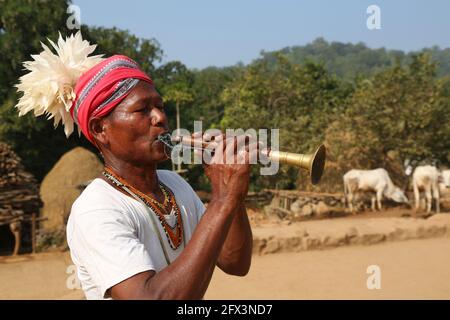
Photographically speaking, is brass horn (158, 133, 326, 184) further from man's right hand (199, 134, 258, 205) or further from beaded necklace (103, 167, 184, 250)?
beaded necklace (103, 167, 184, 250)

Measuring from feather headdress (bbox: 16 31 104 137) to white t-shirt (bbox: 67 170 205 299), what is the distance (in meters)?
0.38

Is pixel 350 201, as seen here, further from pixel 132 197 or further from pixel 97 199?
pixel 97 199

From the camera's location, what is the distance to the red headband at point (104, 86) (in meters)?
1.66

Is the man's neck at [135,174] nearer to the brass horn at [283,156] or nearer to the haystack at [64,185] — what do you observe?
the brass horn at [283,156]

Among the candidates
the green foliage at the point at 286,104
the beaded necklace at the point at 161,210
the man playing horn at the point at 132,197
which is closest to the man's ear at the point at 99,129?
the man playing horn at the point at 132,197

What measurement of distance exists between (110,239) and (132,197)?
0.26 m

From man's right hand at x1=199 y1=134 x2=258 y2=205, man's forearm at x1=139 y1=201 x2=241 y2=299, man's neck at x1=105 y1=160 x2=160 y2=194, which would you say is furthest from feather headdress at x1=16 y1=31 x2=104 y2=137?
man's forearm at x1=139 y1=201 x2=241 y2=299

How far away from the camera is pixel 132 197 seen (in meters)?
1.70

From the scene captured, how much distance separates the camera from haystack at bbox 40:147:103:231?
37.7 ft

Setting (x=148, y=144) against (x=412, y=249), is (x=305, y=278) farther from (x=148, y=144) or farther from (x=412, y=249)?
(x=148, y=144)

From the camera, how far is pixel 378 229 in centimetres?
979

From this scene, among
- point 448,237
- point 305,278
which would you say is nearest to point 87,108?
point 305,278

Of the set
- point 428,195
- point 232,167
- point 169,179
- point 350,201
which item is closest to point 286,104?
point 350,201

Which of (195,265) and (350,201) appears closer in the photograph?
(195,265)
